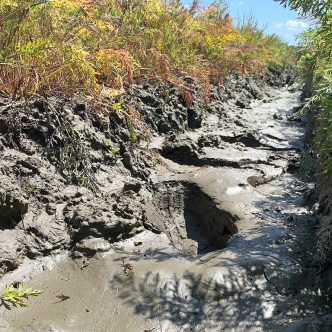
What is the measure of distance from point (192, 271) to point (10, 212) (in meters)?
1.38

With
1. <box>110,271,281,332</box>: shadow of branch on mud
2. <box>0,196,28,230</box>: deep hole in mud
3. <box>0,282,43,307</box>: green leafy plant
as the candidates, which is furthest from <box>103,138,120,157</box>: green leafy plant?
<box>0,282,43,307</box>: green leafy plant

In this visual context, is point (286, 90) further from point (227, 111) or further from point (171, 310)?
point (171, 310)

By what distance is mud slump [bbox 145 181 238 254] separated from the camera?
13.6 feet

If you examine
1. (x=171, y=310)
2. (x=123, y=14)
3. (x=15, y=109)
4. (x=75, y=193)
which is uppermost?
(x=123, y=14)

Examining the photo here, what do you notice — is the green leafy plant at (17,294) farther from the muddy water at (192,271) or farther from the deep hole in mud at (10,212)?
the deep hole in mud at (10,212)

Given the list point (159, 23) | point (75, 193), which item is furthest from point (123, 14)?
point (75, 193)

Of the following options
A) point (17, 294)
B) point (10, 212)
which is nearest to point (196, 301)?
point (17, 294)

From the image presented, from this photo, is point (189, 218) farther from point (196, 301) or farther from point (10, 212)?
point (10, 212)

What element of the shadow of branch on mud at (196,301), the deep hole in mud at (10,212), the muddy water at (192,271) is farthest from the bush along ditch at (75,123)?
the shadow of branch on mud at (196,301)

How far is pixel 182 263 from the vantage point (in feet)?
10.7

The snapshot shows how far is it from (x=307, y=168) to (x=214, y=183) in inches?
49.4

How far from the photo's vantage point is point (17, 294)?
2.64m

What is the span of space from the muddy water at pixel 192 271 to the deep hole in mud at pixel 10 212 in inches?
13.5

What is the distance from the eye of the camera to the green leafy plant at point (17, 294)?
2.61 metres
